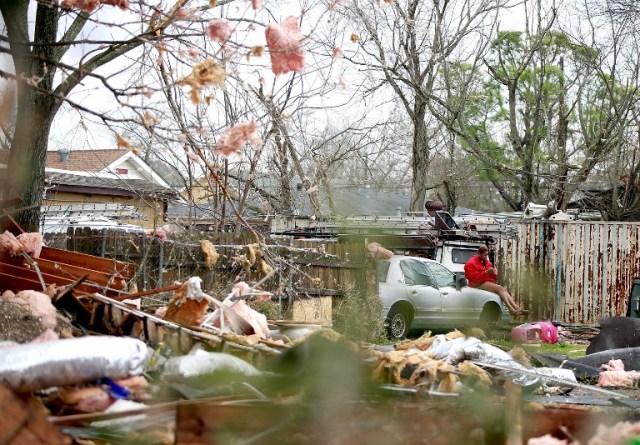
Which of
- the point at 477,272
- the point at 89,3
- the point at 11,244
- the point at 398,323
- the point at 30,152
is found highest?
the point at 89,3

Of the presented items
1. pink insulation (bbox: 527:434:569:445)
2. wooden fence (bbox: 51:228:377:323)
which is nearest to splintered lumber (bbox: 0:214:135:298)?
pink insulation (bbox: 527:434:569:445)

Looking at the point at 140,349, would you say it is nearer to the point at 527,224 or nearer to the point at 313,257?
the point at 313,257

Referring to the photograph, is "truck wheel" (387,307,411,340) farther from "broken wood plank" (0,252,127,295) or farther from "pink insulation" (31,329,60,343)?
"pink insulation" (31,329,60,343)

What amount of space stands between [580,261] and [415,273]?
18.3 ft

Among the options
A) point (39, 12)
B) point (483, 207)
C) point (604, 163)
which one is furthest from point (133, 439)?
point (483, 207)

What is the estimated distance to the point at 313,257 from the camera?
48.8 feet

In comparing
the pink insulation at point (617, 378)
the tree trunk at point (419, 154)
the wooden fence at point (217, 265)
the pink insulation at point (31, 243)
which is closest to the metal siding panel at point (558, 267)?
the tree trunk at point (419, 154)

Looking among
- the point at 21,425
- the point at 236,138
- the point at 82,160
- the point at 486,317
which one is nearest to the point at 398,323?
the point at 486,317

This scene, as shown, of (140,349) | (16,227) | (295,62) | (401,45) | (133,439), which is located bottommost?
(133,439)

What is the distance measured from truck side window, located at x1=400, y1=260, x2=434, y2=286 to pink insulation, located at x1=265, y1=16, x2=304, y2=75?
12.7 meters

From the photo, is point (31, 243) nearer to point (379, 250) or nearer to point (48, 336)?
point (48, 336)

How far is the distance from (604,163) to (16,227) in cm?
2492

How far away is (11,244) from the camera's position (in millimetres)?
6336

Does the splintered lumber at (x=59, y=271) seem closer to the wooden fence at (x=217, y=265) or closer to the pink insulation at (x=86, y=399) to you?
the pink insulation at (x=86, y=399)
